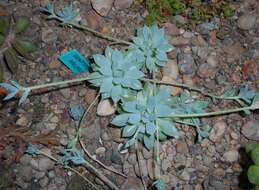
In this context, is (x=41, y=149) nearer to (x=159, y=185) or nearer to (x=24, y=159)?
(x=24, y=159)

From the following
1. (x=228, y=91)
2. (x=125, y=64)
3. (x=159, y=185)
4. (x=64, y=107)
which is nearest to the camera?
(x=159, y=185)

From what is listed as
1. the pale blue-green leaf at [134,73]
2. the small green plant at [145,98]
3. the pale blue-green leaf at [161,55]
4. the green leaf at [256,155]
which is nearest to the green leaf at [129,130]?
the small green plant at [145,98]

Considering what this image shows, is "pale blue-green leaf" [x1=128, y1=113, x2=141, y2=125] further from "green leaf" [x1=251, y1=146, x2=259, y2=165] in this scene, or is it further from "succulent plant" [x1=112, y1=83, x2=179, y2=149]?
"green leaf" [x1=251, y1=146, x2=259, y2=165]

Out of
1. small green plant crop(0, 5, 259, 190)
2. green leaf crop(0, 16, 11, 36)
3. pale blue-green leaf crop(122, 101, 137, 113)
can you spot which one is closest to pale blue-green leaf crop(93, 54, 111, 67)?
small green plant crop(0, 5, 259, 190)

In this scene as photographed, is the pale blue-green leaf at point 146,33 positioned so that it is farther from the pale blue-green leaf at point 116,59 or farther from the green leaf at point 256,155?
the green leaf at point 256,155

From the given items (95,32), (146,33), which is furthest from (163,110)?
(95,32)

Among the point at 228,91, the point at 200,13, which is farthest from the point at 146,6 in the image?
the point at 228,91

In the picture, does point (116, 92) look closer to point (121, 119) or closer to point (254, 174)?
point (121, 119)

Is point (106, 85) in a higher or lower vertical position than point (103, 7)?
lower

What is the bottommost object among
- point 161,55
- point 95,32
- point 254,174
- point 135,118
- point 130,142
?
point 254,174
